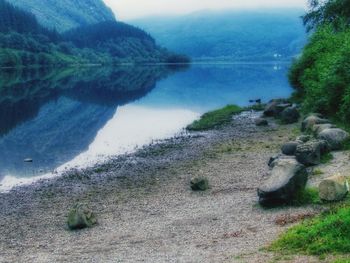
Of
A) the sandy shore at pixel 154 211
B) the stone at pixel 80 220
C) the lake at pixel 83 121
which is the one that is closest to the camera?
the sandy shore at pixel 154 211

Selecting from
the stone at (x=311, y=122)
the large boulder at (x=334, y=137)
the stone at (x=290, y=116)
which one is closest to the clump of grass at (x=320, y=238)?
the large boulder at (x=334, y=137)

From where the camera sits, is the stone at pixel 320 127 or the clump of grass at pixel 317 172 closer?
the clump of grass at pixel 317 172

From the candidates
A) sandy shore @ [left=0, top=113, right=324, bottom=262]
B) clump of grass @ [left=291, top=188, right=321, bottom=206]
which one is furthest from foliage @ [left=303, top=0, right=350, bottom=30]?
clump of grass @ [left=291, top=188, right=321, bottom=206]

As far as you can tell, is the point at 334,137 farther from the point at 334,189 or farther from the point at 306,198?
the point at 334,189

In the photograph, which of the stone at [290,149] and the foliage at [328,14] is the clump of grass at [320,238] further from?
the foliage at [328,14]

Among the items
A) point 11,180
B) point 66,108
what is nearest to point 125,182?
point 11,180

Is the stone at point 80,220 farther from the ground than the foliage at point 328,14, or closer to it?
closer to it

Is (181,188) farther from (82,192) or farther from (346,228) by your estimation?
(346,228)

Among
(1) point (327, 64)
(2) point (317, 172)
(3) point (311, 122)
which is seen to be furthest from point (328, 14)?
(2) point (317, 172)

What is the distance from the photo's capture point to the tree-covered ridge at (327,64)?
45688mm

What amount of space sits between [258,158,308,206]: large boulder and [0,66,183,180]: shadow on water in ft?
79.8

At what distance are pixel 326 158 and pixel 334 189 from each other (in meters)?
10.7

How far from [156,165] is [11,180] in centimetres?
1198

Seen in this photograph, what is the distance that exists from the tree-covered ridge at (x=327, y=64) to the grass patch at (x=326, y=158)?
34.1 feet
